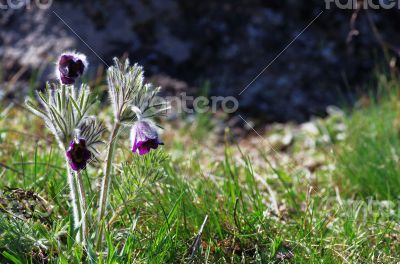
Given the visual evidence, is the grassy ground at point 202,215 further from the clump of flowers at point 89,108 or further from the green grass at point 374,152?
the clump of flowers at point 89,108

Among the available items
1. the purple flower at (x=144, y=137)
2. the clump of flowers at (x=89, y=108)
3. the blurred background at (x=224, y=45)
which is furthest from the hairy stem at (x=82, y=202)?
the blurred background at (x=224, y=45)

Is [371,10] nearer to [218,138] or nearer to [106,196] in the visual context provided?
[218,138]

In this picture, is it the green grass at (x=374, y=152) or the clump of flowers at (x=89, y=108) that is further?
the green grass at (x=374, y=152)

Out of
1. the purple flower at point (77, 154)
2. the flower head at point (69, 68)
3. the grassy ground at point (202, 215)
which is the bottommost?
the grassy ground at point (202, 215)

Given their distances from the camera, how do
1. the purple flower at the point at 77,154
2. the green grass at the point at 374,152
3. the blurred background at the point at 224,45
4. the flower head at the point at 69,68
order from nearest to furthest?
1. the purple flower at the point at 77,154
2. the flower head at the point at 69,68
3. the green grass at the point at 374,152
4. the blurred background at the point at 224,45

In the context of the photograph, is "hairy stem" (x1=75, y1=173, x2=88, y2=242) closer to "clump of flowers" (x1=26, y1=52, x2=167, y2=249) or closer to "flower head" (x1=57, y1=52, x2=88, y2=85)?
"clump of flowers" (x1=26, y1=52, x2=167, y2=249)

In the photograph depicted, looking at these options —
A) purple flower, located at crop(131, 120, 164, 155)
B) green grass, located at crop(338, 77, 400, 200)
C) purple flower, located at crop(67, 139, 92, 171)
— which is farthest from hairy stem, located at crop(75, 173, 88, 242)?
green grass, located at crop(338, 77, 400, 200)
